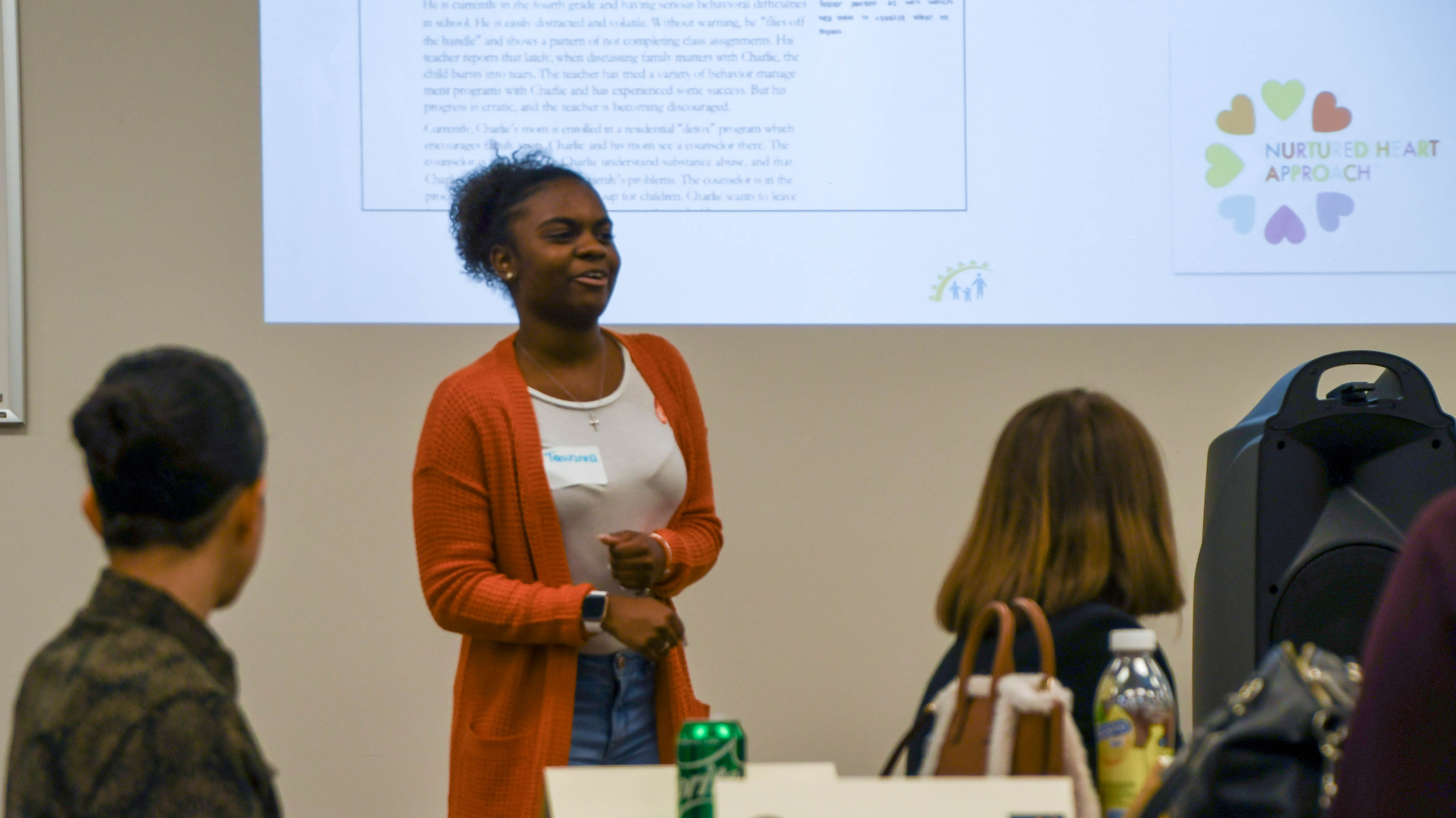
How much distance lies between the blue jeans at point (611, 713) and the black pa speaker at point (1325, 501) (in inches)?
35.5

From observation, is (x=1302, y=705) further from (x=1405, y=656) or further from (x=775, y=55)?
(x=775, y=55)

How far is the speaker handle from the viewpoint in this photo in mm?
1879

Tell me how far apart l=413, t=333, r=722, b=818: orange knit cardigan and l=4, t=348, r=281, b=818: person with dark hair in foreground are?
26.6 inches

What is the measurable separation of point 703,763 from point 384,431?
1.96m

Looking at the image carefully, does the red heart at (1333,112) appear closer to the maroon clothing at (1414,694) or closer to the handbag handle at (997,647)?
the handbag handle at (997,647)

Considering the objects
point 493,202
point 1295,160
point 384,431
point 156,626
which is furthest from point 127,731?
point 1295,160

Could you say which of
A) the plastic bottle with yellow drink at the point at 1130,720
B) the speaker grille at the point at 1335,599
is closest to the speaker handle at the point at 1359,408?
the speaker grille at the point at 1335,599

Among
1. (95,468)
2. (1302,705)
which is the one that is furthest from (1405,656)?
(95,468)

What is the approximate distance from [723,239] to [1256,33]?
4.25 feet

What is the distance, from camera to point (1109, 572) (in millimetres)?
1548

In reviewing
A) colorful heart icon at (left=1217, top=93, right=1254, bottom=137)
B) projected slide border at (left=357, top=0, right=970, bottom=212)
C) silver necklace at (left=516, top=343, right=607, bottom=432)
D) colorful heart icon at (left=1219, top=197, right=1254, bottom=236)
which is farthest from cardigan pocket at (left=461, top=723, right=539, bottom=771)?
colorful heart icon at (left=1217, top=93, right=1254, bottom=137)

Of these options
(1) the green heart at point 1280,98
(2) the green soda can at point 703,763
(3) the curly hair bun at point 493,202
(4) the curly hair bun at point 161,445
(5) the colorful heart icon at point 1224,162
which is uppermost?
(1) the green heart at point 1280,98

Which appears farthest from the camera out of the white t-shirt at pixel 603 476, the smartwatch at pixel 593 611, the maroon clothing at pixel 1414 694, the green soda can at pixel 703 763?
the white t-shirt at pixel 603 476

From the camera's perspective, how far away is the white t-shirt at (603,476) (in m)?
1.86
